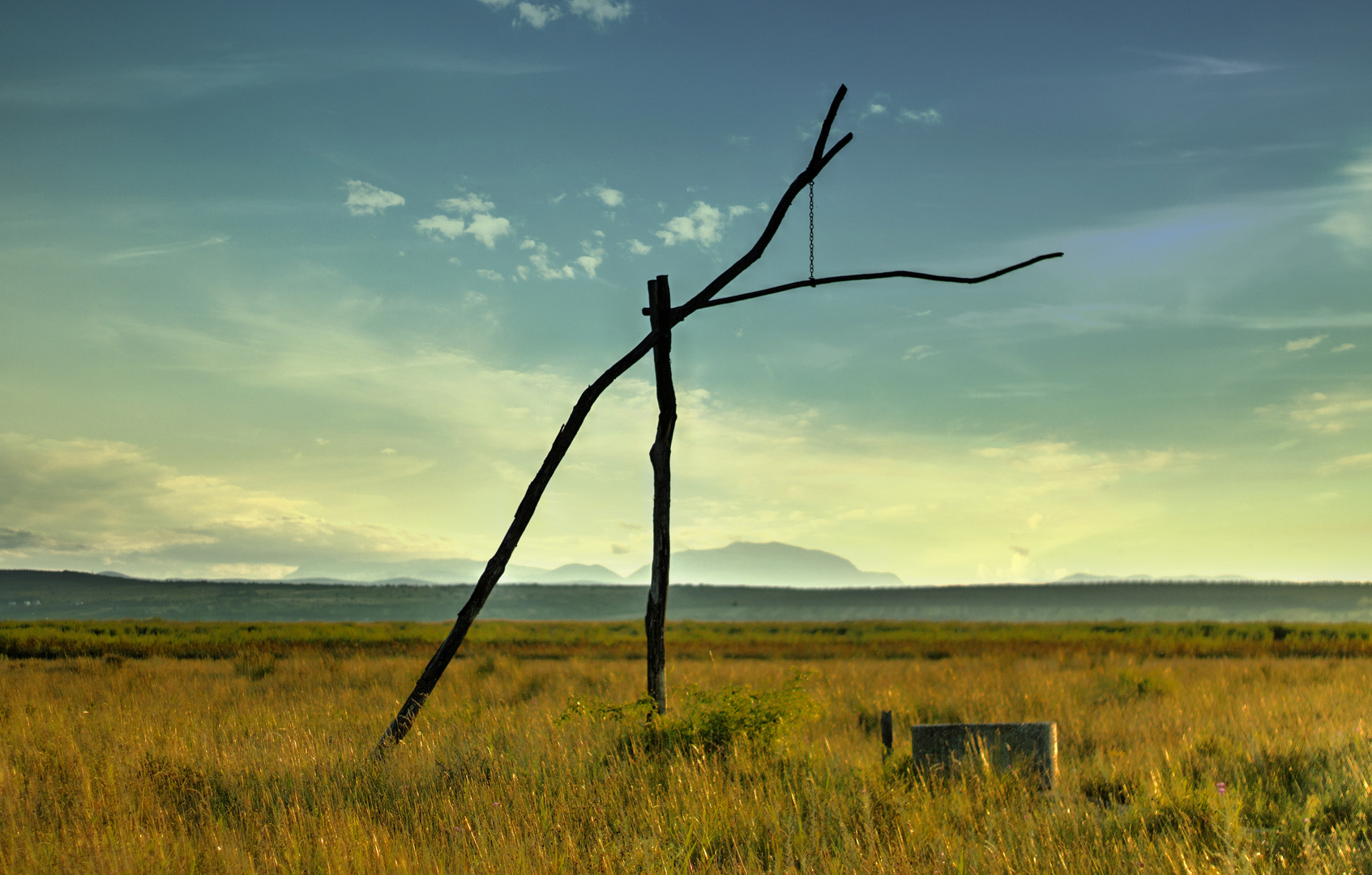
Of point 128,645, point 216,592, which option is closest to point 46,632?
point 128,645

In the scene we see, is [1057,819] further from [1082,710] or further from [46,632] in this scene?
[46,632]

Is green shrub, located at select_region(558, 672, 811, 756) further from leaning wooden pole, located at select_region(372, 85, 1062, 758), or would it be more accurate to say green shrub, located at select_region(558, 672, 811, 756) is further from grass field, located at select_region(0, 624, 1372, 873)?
leaning wooden pole, located at select_region(372, 85, 1062, 758)

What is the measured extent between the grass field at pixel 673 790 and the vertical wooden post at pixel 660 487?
0.59 meters

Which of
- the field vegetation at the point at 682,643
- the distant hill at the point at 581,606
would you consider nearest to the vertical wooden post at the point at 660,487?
the field vegetation at the point at 682,643

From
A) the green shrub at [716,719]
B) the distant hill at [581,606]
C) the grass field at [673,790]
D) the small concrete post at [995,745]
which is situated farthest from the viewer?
the distant hill at [581,606]

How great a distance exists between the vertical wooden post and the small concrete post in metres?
2.92

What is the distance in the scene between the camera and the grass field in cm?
504

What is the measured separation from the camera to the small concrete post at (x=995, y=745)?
731cm

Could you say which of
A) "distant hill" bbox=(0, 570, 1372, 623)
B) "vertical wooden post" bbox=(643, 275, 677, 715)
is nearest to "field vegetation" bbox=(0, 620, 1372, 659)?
"vertical wooden post" bbox=(643, 275, 677, 715)

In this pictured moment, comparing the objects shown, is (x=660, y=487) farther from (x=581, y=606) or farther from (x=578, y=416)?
(x=581, y=606)

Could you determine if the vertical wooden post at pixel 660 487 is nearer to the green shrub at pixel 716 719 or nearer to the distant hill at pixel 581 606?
the green shrub at pixel 716 719

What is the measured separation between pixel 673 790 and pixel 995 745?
302 cm

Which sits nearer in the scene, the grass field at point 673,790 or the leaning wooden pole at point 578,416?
the grass field at point 673,790

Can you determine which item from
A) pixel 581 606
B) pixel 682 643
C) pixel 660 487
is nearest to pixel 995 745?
pixel 660 487
